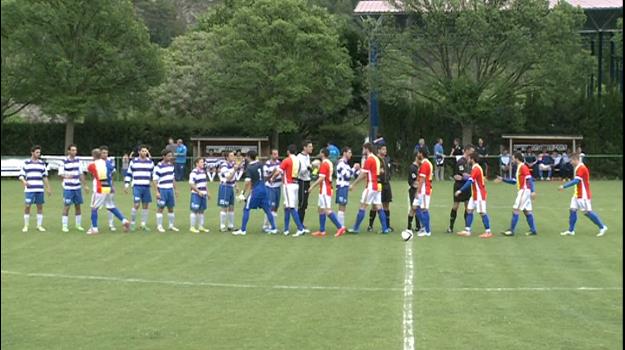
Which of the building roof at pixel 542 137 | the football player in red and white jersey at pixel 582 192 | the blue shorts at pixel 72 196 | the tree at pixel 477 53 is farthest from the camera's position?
the building roof at pixel 542 137

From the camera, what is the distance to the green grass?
10.5 meters

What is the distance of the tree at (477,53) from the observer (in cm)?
4472

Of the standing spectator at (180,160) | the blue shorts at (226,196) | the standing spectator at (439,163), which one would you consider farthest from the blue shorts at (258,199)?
the standing spectator at (439,163)

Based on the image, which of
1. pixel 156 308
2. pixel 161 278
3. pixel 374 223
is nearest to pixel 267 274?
pixel 161 278

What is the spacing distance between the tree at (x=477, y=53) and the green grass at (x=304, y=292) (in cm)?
2254

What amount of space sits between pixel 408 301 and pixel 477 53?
33.8m

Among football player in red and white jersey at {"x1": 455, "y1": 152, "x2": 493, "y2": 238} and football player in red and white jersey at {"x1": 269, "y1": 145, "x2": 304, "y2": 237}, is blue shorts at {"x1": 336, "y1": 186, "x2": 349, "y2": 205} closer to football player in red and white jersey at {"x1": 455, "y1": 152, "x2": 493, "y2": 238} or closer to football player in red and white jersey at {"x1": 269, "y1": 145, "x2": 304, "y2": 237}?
football player in red and white jersey at {"x1": 269, "y1": 145, "x2": 304, "y2": 237}

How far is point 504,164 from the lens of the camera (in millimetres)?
43594

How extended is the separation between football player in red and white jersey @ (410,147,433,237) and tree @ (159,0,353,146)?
23332 millimetres

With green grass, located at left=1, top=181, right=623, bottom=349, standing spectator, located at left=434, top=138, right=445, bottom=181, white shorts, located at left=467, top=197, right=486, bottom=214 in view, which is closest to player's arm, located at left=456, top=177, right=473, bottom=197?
white shorts, located at left=467, top=197, right=486, bottom=214

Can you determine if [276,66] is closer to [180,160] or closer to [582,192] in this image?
[180,160]

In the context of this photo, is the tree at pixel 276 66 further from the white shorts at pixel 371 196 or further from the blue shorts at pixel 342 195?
the white shorts at pixel 371 196

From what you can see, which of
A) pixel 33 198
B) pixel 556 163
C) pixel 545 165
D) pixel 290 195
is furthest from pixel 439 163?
pixel 33 198

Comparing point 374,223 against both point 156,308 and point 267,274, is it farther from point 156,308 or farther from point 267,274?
point 156,308
